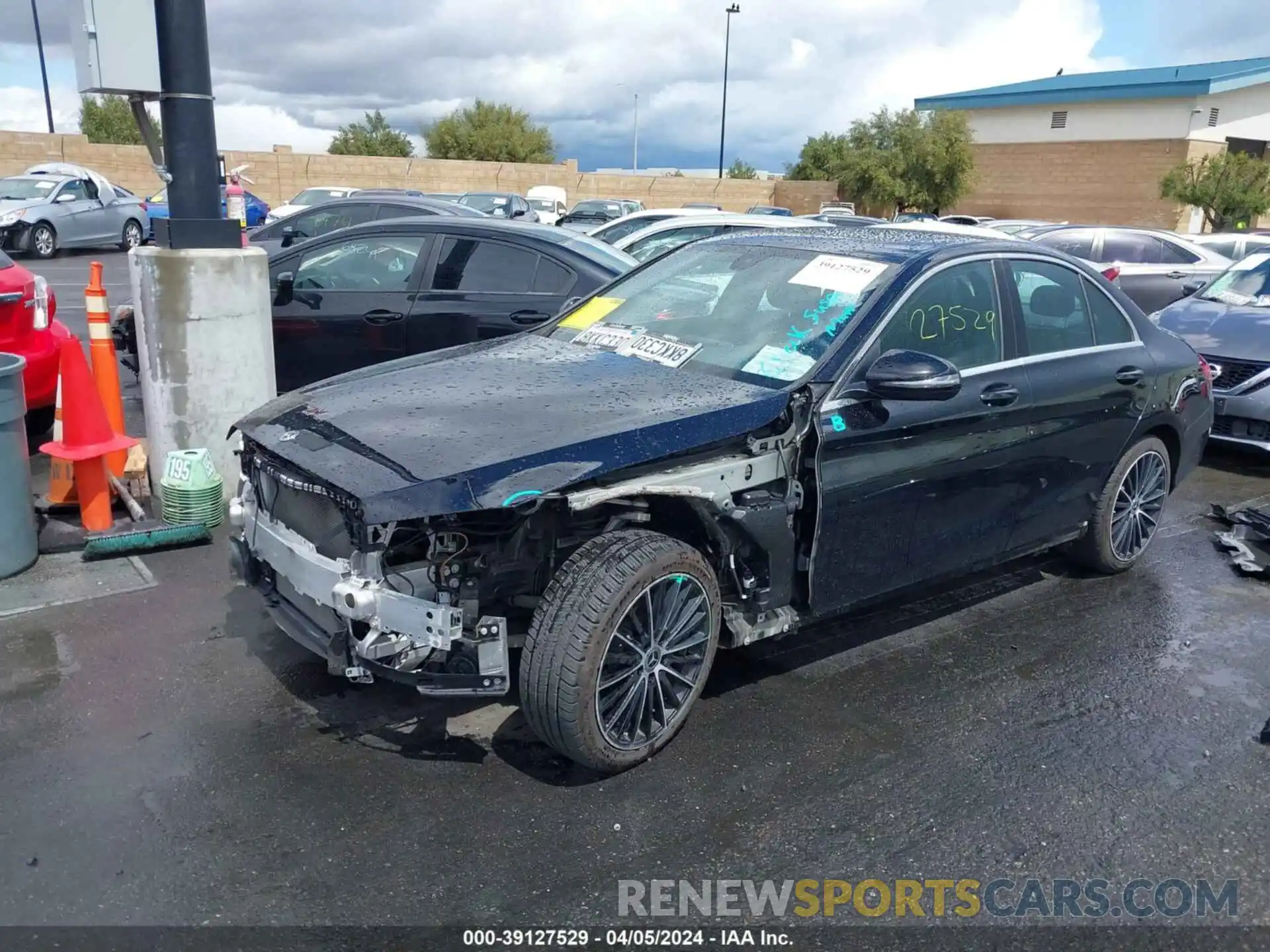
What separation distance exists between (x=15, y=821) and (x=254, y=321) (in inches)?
134

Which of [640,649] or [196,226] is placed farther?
[196,226]

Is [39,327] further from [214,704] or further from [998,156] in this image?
[998,156]

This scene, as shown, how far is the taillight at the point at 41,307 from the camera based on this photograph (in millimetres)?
6758

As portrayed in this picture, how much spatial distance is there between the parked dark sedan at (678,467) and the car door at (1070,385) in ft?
0.06

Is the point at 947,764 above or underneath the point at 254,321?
underneath

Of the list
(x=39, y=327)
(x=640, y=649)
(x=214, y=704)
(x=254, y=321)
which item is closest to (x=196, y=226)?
(x=254, y=321)

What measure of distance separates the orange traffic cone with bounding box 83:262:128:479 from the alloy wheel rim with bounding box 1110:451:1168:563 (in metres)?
5.64

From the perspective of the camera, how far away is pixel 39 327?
6812mm

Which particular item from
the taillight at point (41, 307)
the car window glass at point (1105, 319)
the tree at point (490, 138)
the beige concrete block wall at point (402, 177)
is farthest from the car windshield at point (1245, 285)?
the tree at point (490, 138)

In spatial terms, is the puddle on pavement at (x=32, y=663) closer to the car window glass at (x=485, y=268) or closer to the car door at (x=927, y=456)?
the car door at (x=927, y=456)

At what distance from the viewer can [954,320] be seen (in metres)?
4.40

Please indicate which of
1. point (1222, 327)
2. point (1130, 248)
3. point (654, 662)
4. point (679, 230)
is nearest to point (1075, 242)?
point (1130, 248)

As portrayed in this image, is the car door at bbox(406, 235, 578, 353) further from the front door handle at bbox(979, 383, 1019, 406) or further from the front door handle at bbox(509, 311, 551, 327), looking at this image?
the front door handle at bbox(979, 383, 1019, 406)

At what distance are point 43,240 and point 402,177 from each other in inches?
916
